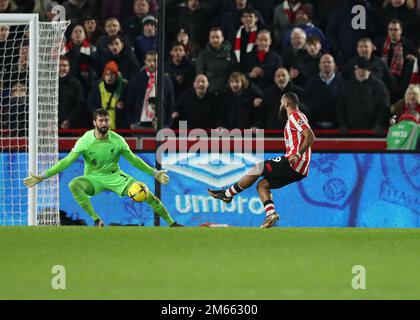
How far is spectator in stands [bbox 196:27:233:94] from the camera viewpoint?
1762 cm

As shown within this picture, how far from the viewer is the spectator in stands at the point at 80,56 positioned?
18.1 m

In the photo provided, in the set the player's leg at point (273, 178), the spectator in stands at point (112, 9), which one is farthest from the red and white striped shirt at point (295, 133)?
the spectator in stands at point (112, 9)

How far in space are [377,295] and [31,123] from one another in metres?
7.78

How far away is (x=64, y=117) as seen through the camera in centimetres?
1803

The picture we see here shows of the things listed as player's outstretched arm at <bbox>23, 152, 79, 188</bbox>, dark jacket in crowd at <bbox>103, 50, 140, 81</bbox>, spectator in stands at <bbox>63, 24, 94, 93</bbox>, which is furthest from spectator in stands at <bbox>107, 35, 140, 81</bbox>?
player's outstretched arm at <bbox>23, 152, 79, 188</bbox>

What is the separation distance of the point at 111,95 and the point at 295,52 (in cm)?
262

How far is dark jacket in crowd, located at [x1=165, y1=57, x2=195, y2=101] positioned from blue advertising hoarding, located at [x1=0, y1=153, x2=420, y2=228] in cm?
135

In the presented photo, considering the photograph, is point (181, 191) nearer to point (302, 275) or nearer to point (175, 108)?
point (175, 108)

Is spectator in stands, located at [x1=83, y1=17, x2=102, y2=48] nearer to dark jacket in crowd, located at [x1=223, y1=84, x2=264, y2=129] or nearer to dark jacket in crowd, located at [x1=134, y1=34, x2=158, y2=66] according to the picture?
dark jacket in crowd, located at [x1=134, y1=34, x2=158, y2=66]

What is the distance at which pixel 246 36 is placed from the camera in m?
17.9

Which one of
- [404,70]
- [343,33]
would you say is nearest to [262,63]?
[343,33]

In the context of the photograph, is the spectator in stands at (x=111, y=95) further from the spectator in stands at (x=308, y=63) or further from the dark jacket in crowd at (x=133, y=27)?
the spectator in stands at (x=308, y=63)

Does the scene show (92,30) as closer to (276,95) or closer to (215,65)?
(215,65)

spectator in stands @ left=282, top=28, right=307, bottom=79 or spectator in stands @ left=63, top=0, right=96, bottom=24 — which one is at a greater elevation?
spectator in stands @ left=63, top=0, right=96, bottom=24
